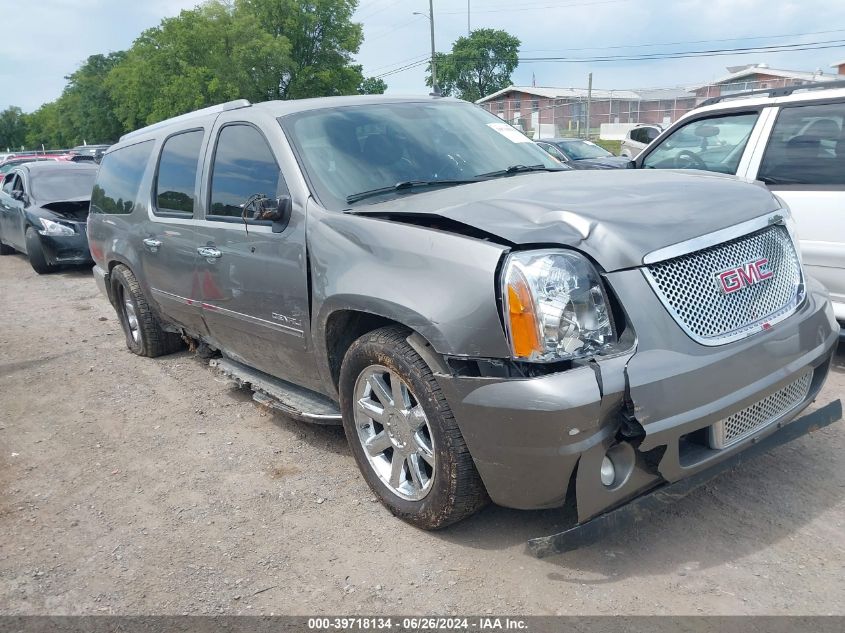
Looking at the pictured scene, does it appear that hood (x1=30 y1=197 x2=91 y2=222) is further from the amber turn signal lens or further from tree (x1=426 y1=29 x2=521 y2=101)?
tree (x1=426 y1=29 x2=521 y2=101)

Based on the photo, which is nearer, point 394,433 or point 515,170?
point 394,433

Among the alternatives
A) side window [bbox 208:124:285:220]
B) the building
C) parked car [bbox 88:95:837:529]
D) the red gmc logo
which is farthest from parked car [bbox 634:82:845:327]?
the building

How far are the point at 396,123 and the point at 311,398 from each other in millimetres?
1628

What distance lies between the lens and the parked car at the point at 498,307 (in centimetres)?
259

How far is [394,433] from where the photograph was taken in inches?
126

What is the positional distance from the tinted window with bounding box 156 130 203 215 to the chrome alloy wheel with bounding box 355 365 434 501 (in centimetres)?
207

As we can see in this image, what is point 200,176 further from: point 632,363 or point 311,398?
point 632,363

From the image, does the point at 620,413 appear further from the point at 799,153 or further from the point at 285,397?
the point at 799,153

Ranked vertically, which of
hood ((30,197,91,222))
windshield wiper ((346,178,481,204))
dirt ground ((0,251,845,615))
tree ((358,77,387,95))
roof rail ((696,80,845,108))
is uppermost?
tree ((358,77,387,95))

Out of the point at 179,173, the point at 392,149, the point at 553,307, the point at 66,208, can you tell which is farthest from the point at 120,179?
the point at 66,208

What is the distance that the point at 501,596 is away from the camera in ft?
9.00

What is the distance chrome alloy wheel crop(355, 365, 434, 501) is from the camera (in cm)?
309

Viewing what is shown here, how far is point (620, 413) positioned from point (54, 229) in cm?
1058

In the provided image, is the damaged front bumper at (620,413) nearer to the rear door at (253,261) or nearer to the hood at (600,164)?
the rear door at (253,261)
